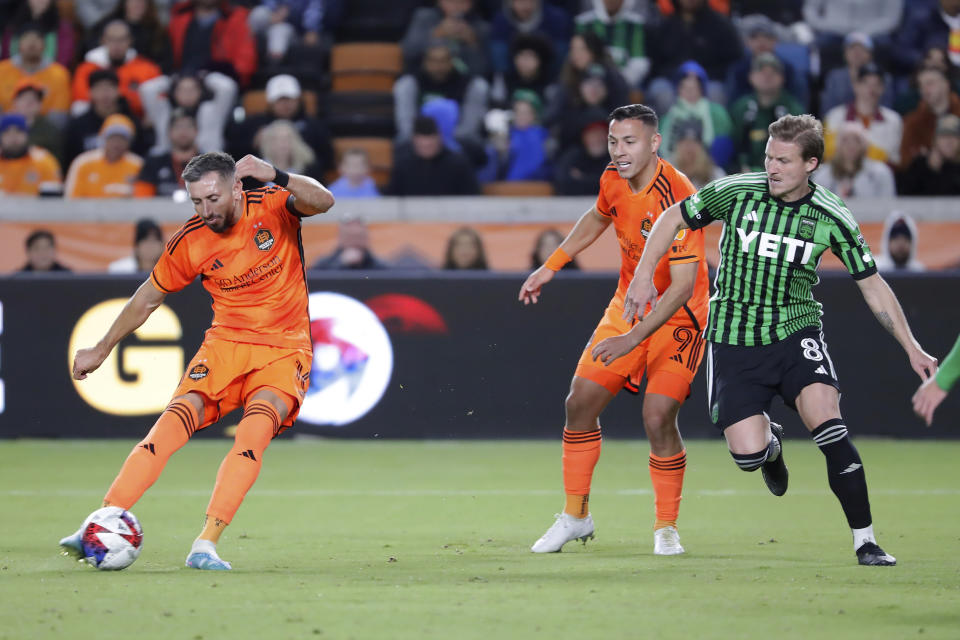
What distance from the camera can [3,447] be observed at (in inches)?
470

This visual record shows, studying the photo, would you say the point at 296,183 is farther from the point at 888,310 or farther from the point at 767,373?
the point at 888,310

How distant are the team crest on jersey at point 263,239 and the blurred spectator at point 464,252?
240 inches

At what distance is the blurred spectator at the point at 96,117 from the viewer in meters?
15.6

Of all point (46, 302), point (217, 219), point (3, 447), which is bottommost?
point (3, 447)

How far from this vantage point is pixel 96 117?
15680 mm

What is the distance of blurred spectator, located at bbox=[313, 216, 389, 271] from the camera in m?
13.0

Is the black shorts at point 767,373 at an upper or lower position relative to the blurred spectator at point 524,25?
lower

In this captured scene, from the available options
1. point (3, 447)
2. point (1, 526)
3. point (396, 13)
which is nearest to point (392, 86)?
point (396, 13)

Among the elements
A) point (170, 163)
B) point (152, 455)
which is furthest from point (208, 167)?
point (170, 163)

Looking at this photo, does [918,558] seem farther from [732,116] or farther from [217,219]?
[732,116]

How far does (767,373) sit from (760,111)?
30.0 feet

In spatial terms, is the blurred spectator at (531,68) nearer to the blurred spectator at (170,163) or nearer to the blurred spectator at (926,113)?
the blurred spectator at (170,163)

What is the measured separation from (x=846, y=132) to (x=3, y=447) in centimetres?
854

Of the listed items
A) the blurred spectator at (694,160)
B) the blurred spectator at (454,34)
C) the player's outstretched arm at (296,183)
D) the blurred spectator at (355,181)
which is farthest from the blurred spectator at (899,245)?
the player's outstretched arm at (296,183)
